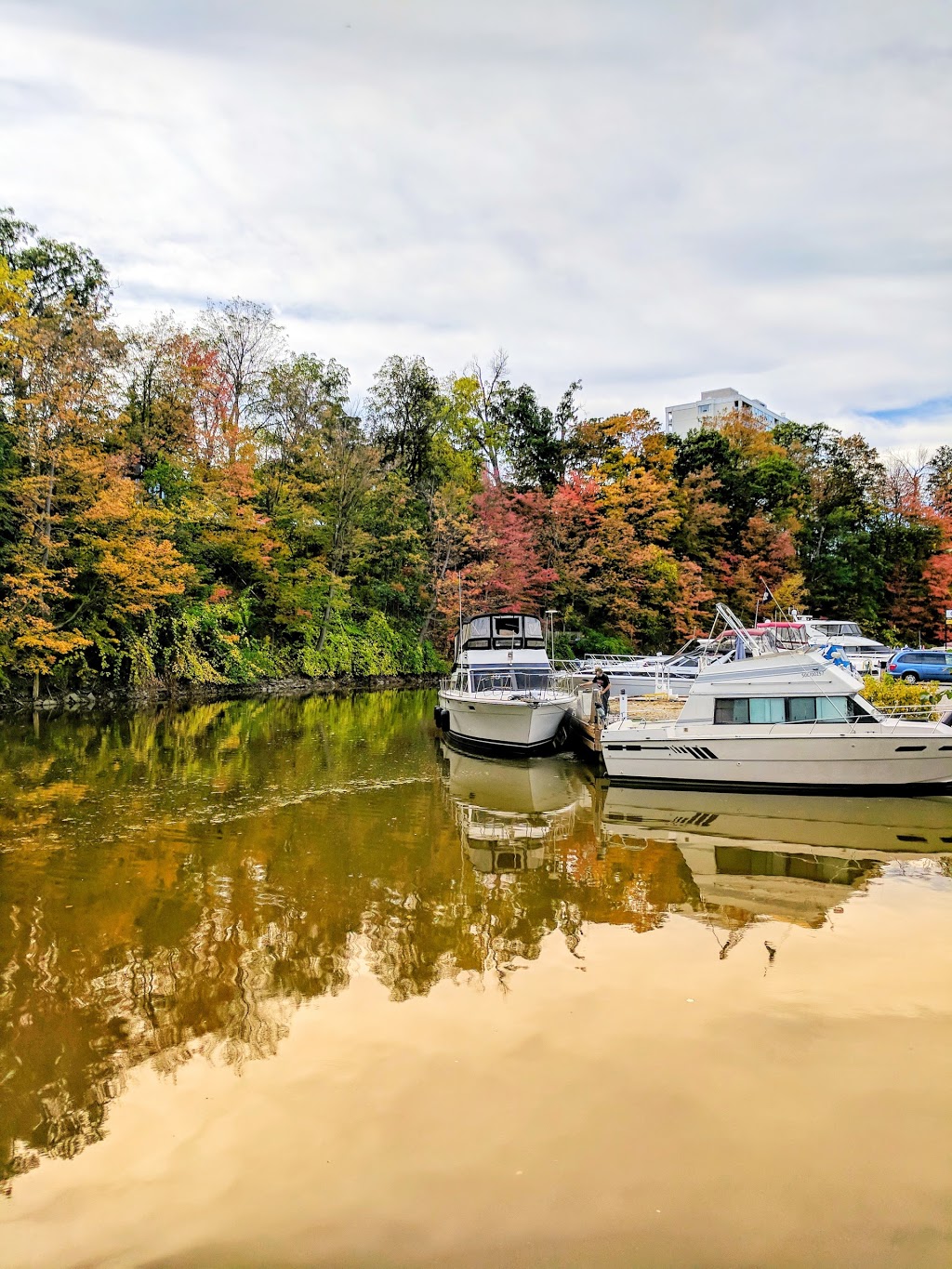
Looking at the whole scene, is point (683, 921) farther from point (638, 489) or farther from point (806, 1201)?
point (638, 489)

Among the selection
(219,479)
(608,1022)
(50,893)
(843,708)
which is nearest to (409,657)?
(219,479)

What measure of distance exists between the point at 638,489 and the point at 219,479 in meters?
20.4

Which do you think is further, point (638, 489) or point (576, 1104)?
point (638, 489)

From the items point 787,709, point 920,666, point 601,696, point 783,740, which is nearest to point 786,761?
point 783,740

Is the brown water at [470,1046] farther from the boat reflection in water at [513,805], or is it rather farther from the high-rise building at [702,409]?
the high-rise building at [702,409]

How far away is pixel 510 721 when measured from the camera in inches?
664

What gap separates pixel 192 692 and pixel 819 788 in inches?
904

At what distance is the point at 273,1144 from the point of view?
4109 millimetres

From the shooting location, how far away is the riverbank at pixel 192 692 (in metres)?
23.1

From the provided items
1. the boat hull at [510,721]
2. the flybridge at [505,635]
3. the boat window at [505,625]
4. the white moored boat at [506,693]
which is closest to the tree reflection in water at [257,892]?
the boat hull at [510,721]

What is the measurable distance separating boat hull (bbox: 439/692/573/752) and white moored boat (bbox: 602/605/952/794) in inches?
114

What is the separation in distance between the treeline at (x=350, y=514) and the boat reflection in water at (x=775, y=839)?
1891 centimetres

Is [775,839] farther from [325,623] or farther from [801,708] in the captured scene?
[325,623]

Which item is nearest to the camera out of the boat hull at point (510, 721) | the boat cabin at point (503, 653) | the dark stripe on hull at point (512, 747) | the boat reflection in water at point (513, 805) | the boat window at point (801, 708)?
the boat reflection in water at point (513, 805)
